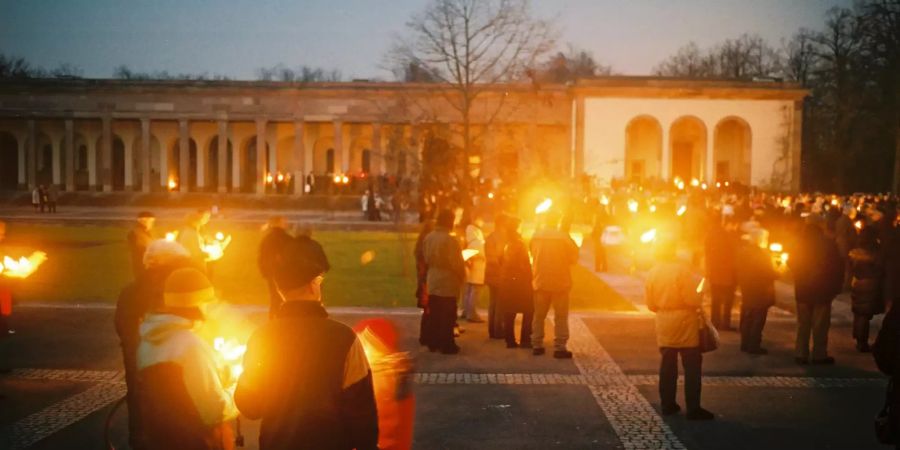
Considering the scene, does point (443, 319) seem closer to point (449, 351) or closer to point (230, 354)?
point (449, 351)

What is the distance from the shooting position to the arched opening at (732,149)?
56.0 metres

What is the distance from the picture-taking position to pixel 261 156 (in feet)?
188

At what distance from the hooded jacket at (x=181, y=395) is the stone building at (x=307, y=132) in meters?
47.0

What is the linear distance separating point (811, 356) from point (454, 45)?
14014 mm

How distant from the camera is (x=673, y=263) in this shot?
26.9 feet

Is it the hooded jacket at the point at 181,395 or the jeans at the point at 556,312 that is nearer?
the hooded jacket at the point at 181,395

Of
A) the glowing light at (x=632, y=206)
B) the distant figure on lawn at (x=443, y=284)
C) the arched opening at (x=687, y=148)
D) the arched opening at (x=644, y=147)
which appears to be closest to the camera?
the distant figure on lawn at (x=443, y=284)

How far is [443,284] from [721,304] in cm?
480

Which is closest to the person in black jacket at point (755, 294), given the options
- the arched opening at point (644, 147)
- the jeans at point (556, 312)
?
the jeans at point (556, 312)

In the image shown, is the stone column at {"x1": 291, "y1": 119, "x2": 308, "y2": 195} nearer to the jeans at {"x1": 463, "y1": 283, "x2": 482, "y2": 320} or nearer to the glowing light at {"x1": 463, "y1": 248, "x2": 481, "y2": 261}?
the jeans at {"x1": 463, "y1": 283, "x2": 482, "y2": 320}

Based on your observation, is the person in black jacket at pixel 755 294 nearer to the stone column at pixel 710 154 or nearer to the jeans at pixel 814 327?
the jeans at pixel 814 327

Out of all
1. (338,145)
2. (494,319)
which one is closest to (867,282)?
(494,319)

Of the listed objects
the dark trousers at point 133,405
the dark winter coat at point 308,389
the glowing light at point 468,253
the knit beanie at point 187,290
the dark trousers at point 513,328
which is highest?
the knit beanie at point 187,290

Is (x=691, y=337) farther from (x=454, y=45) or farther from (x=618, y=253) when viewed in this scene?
(x=618, y=253)
